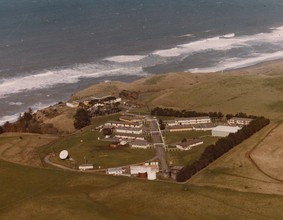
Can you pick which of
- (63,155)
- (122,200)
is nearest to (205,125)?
(63,155)

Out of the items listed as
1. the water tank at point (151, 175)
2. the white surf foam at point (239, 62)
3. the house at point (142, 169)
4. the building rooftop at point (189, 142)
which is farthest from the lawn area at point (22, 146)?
the white surf foam at point (239, 62)

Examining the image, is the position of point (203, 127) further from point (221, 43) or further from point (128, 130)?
point (221, 43)

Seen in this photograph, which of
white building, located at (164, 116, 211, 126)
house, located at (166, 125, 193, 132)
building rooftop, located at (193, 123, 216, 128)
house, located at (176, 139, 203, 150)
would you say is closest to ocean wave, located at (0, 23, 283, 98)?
white building, located at (164, 116, 211, 126)

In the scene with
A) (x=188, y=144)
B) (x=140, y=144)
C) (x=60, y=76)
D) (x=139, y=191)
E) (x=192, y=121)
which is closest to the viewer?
(x=139, y=191)

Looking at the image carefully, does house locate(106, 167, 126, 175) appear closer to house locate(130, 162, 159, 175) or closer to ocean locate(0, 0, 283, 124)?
house locate(130, 162, 159, 175)

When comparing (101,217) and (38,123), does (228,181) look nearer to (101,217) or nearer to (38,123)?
(101,217)

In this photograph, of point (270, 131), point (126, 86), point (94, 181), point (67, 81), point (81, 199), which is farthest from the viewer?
point (67, 81)

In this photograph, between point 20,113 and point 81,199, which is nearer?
point 81,199

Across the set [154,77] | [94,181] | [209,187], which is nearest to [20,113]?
[154,77]
